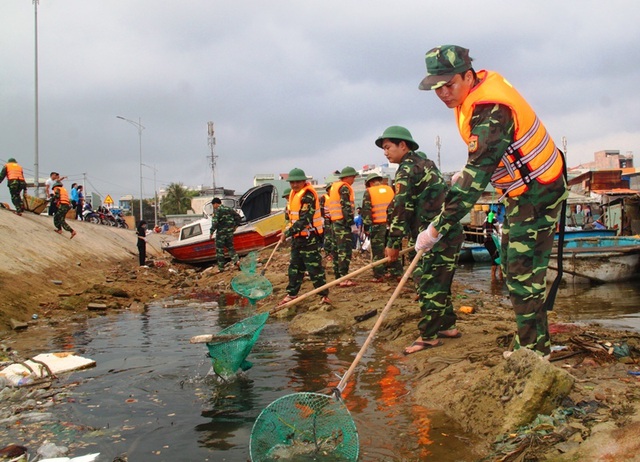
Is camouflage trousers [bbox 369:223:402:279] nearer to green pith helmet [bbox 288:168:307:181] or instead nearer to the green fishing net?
the green fishing net

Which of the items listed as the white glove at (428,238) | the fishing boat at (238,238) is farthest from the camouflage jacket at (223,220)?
the white glove at (428,238)

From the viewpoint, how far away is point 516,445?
9.00ft

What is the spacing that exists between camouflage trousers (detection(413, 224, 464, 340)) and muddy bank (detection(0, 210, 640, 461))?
0.28 metres

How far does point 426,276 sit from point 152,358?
311cm

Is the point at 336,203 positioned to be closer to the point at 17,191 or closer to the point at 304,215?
the point at 304,215

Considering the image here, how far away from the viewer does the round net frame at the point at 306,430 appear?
2.89 metres

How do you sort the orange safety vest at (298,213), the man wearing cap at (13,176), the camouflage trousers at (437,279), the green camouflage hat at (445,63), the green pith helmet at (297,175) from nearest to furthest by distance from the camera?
1. the green camouflage hat at (445,63)
2. the camouflage trousers at (437,279)
3. the orange safety vest at (298,213)
4. the green pith helmet at (297,175)
5. the man wearing cap at (13,176)

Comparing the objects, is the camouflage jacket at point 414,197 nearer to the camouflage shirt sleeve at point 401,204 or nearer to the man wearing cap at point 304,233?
the camouflage shirt sleeve at point 401,204

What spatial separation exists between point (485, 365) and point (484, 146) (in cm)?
169

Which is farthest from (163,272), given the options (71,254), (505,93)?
(505,93)

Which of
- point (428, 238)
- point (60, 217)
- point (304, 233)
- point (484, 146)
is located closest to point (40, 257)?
point (60, 217)

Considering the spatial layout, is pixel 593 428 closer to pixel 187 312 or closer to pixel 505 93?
pixel 505 93

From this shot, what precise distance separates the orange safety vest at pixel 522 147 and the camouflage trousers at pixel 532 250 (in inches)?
2.8

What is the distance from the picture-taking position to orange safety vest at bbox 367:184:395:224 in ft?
32.7
